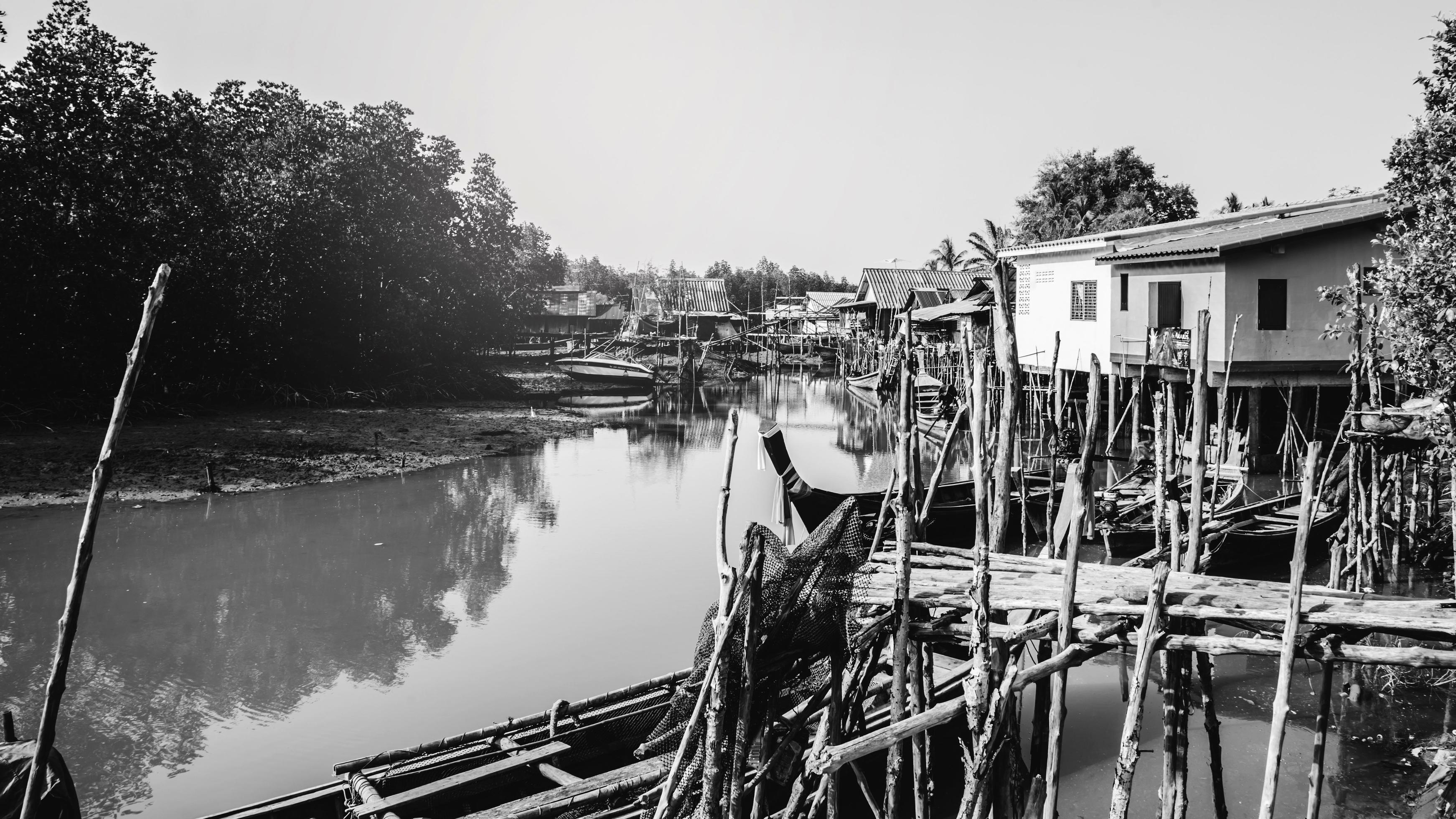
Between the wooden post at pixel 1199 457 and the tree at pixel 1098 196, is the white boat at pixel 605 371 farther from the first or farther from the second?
the wooden post at pixel 1199 457

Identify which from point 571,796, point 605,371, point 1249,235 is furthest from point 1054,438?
point 605,371

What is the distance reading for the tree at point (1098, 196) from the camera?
35.6 metres

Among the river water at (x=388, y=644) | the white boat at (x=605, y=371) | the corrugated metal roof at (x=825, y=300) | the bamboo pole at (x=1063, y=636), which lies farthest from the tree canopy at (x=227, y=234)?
the corrugated metal roof at (x=825, y=300)

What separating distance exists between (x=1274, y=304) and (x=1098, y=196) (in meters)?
19.2

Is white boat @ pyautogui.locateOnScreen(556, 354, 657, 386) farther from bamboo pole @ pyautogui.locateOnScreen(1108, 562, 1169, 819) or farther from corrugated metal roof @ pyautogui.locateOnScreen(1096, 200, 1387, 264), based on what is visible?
bamboo pole @ pyautogui.locateOnScreen(1108, 562, 1169, 819)

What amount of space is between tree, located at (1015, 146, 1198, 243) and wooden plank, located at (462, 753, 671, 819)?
107 feet

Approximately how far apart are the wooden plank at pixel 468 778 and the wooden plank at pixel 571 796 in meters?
0.22

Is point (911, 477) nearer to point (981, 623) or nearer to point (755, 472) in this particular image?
point (981, 623)

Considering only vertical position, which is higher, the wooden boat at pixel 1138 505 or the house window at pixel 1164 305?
the house window at pixel 1164 305

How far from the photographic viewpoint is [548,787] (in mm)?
6484

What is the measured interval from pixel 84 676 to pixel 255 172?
21776mm

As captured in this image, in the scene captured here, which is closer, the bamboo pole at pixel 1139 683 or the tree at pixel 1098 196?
the bamboo pole at pixel 1139 683

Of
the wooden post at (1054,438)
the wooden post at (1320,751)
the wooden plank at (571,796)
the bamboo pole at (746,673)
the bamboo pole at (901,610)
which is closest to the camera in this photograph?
the bamboo pole at (746,673)

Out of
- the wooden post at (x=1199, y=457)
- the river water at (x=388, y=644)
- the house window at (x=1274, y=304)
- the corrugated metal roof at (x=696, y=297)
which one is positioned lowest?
the river water at (x=388, y=644)
